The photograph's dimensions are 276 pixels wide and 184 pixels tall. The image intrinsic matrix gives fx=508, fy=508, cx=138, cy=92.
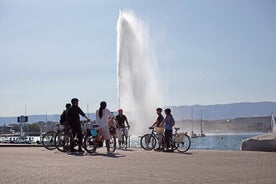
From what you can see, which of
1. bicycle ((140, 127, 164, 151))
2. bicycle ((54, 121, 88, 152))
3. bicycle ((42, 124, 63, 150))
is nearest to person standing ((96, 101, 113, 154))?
bicycle ((54, 121, 88, 152))

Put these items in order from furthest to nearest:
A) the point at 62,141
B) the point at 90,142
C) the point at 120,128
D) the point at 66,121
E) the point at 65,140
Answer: the point at 120,128, the point at 62,141, the point at 65,140, the point at 66,121, the point at 90,142

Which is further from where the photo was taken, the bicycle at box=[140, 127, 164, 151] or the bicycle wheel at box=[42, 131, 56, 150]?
the bicycle at box=[140, 127, 164, 151]

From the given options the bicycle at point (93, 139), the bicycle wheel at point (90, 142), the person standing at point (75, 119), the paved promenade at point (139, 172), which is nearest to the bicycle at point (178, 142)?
the bicycle at point (93, 139)

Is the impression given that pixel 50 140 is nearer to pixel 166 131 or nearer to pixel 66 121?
pixel 66 121

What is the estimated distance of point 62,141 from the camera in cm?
1991

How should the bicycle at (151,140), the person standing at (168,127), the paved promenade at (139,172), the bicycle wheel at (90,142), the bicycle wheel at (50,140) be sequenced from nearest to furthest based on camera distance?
the paved promenade at (139,172) → the bicycle wheel at (90,142) → the person standing at (168,127) → the bicycle wheel at (50,140) → the bicycle at (151,140)

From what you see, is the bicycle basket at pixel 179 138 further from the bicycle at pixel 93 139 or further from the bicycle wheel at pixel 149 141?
the bicycle at pixel 93 139

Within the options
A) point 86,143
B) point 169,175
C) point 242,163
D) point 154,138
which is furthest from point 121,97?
point 169,175

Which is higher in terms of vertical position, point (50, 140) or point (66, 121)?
point (66, 121)

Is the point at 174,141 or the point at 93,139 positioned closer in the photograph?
the point at 93,139

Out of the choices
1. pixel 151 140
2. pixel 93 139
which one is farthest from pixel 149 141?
pixel 93 139

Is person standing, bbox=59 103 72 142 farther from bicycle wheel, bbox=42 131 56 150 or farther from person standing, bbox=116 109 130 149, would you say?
person standing, bbox=116 109 130 149

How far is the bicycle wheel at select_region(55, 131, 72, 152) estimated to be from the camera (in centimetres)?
1939

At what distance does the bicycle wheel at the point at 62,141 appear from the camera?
19.4 metres
